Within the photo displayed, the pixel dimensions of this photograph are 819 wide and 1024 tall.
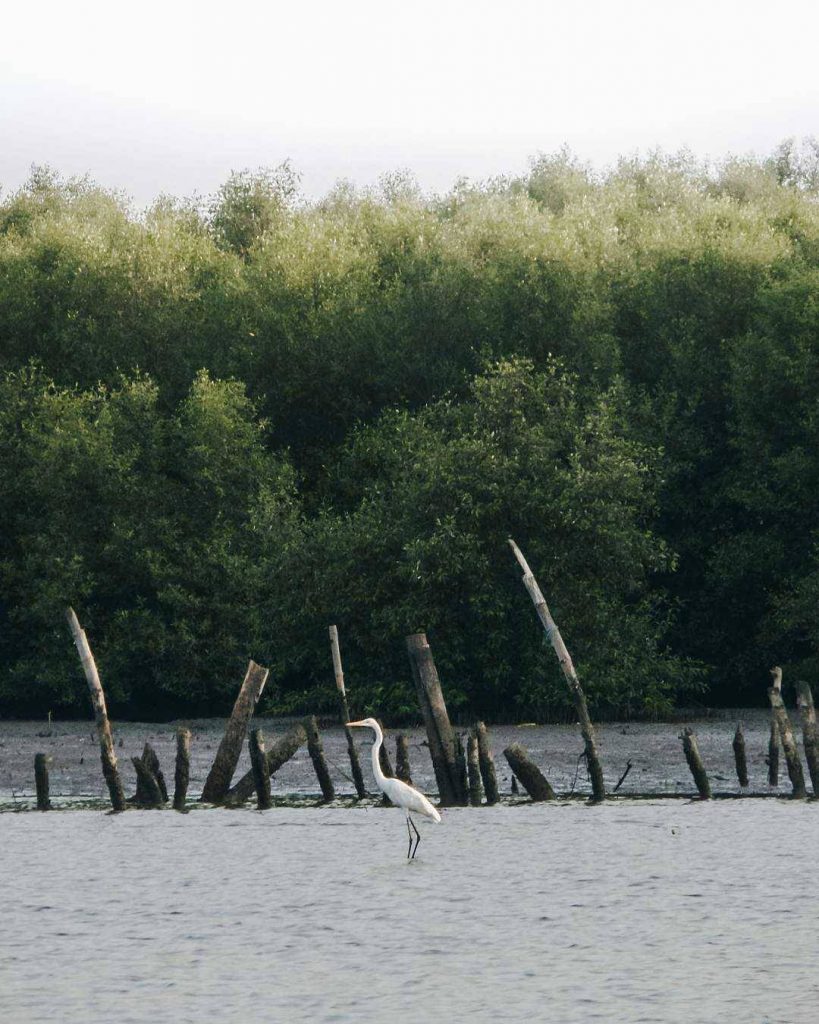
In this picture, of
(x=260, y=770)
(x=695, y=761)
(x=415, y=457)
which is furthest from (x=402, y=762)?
(x=415, y=457)

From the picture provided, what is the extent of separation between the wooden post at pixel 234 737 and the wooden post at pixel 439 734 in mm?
2559

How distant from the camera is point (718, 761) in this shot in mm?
33781

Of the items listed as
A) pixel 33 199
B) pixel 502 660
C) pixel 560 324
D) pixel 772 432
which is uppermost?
pixel 33 199

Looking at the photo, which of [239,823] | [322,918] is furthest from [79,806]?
[322,918]

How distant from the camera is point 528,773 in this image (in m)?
25.5

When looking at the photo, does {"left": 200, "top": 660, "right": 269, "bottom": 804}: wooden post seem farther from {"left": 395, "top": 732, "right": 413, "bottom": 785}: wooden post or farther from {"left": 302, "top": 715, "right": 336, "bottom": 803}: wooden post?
{"left": 395, "top": 732, "right": 413, "bottom": 785}: wooden post

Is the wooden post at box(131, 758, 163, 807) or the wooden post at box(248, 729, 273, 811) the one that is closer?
the wooden post at box(248, 729, 273, 811)

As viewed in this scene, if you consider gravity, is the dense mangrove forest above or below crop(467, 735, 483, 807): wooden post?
above

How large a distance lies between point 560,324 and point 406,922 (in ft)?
115

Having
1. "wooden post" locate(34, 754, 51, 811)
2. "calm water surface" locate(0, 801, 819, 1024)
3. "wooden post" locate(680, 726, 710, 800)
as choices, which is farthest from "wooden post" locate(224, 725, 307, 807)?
"wooden post" locate(680, 726, 710, 800)

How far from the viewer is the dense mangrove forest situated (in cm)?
4244

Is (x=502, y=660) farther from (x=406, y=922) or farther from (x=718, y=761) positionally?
(x=406, y=922)

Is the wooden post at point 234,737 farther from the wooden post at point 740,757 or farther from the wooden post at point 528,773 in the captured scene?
the wooden post at point 740,757

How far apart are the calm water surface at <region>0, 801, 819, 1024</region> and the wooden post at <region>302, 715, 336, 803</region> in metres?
1.16
